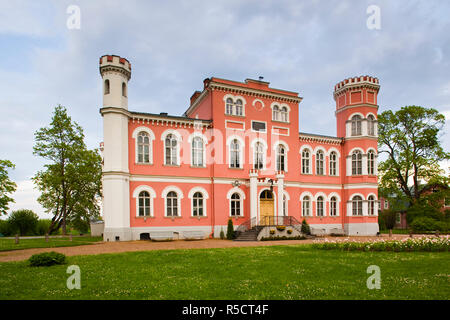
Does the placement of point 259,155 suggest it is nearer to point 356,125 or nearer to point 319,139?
point 319,139

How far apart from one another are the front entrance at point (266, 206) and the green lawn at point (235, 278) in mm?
12911

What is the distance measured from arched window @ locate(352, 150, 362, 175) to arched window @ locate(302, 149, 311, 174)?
4.69 m

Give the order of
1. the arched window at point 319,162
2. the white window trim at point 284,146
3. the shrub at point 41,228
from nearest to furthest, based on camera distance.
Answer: the white window trim at point 284,146 < the arched window at point 319,162 < the shrub at point 41,228

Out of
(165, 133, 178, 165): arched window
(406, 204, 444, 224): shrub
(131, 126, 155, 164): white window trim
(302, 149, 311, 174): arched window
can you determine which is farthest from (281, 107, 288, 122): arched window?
(406, 204, 444, 224): shrub

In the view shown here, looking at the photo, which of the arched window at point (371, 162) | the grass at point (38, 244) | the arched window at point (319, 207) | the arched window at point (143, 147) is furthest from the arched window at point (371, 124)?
the grass at point (38, 244)

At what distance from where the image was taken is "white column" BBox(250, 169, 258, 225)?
24.7 metres

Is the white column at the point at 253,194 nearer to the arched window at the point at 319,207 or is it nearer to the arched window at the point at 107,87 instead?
the arched window at the point at 319,207

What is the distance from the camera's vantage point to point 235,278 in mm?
8625

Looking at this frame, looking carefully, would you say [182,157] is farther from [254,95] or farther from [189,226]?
[254,95]

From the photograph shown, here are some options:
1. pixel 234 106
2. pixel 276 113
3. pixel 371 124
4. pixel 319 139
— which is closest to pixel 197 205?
pixel 234 106

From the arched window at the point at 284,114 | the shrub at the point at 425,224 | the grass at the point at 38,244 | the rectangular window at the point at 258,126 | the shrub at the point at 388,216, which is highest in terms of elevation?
the arched window at the point at 284,114

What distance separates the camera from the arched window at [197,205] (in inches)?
952

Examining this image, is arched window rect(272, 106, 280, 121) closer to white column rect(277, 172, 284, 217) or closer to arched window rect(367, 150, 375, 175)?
white column rect(277, 172, 284, 217)
